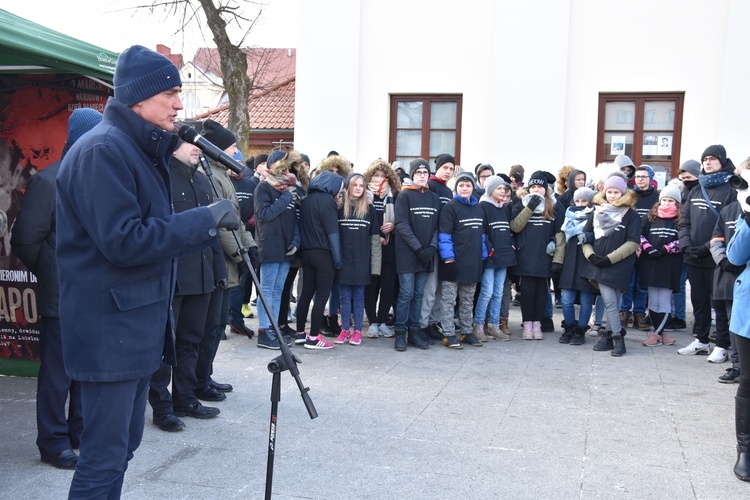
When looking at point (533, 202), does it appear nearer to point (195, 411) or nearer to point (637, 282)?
point (637, 282)

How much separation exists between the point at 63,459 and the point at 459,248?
476 centimetres

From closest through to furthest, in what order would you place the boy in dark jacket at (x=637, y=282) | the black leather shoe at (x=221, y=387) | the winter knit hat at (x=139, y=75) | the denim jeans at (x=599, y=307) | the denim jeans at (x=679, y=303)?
the winter knit hat at (x=139, y=75)
the black leather shoe at (x=221, y=387)
the denim jeans at (x=599, y=307)
the boy in dark jacket at (x=637, y=282)
the denim jeans at (x=679, y=303)

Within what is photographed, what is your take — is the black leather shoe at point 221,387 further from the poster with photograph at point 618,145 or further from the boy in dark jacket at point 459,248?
the poster with photograph at point 618,145

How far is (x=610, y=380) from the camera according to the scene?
6.63 meters

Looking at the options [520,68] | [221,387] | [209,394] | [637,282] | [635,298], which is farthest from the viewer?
[520,68]

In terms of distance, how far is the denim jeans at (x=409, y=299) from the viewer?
25.5ft

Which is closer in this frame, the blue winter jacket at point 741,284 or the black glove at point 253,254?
the blue winter jacket at point 741,284

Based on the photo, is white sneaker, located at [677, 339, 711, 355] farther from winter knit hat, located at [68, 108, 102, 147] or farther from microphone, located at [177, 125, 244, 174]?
winter knit hat, located at [68, 108, 102, 147]

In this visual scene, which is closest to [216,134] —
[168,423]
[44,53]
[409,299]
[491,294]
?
[44,53]

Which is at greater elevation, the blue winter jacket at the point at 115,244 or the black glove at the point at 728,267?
the blue winter jacket at the point at 115,244

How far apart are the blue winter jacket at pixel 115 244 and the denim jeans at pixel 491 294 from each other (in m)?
5.73

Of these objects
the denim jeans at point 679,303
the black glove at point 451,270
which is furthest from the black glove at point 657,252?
the black glove at point 451,270

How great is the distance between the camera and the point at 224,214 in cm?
286

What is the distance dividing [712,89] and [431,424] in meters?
10.2
